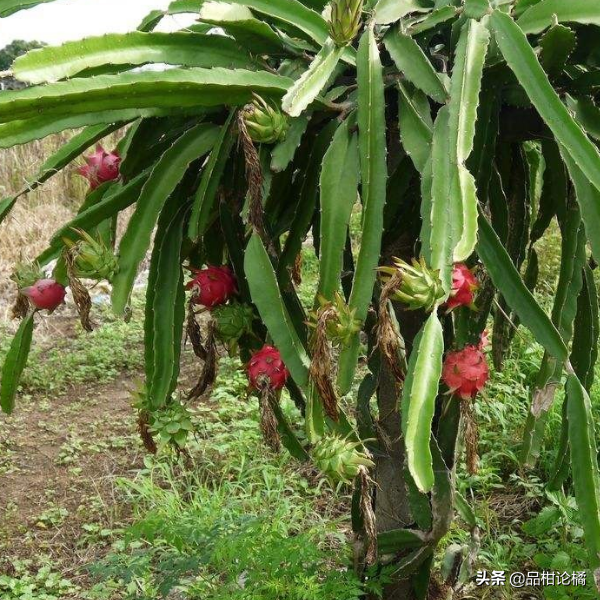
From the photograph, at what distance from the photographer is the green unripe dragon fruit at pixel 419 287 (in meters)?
0.89

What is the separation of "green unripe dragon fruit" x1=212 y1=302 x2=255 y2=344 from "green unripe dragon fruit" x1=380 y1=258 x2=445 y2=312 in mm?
397

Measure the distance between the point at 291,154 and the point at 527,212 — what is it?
0.62 m

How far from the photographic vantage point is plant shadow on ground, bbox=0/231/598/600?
1.68 m

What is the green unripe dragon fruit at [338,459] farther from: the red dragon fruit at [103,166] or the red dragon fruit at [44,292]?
the red dragon fruit at [103,166]

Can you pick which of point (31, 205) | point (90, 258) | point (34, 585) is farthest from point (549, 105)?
point (31, 205)

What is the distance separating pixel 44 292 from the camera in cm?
132

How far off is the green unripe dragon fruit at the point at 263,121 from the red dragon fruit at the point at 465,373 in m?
0.42

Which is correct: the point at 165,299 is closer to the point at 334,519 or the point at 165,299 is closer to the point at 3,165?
the point at 334,519

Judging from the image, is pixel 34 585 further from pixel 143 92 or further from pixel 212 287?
pixel 143 92

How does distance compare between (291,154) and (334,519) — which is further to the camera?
(334,519)

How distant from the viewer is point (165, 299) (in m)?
1.27

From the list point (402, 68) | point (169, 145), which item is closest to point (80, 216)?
point (169, 145)

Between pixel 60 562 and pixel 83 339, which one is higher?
pixel 83 339

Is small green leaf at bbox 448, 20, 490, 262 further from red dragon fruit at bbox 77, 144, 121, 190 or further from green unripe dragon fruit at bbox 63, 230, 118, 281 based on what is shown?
red dragon fruit at bbox 77, 144, 121, 190
